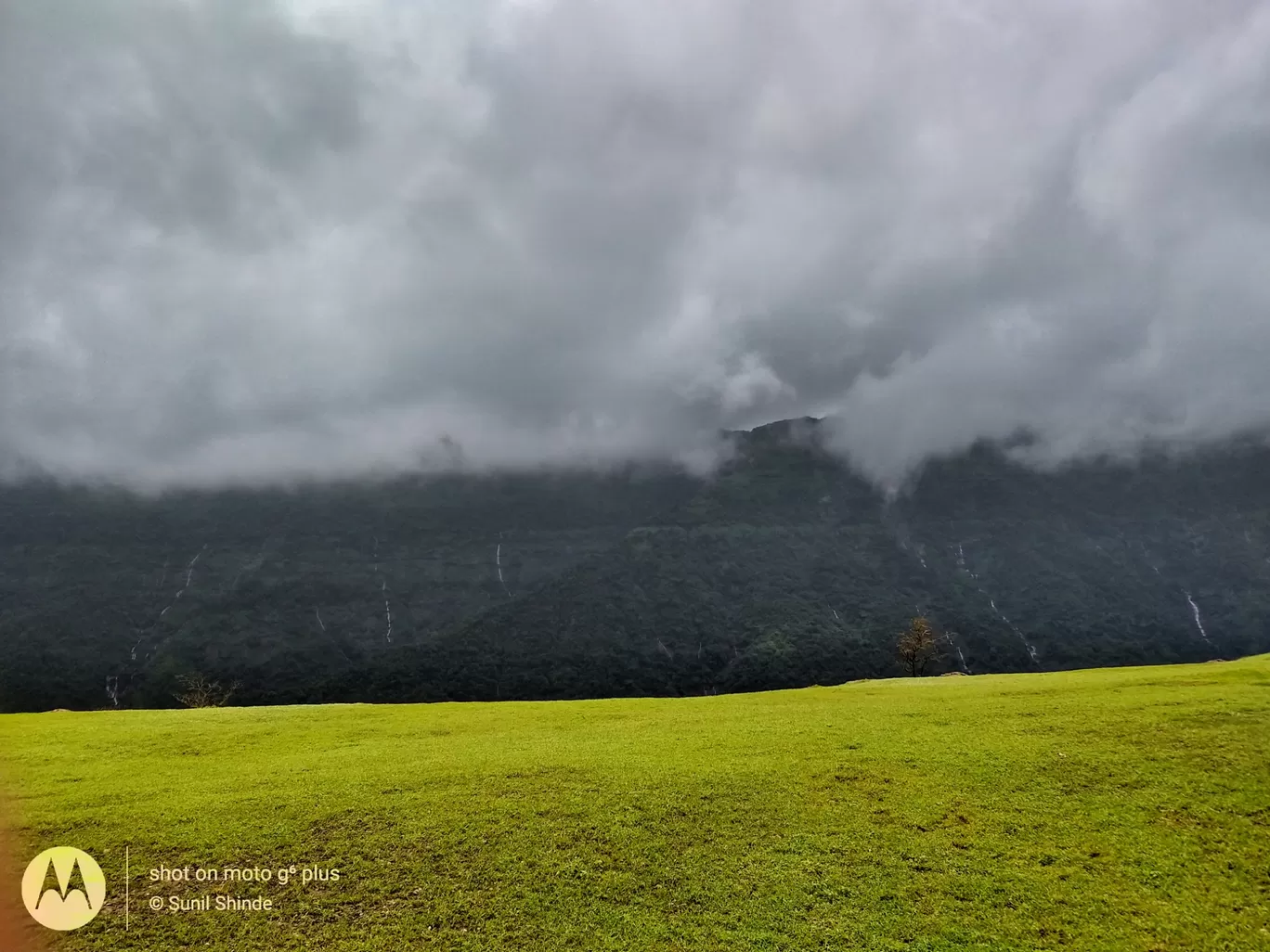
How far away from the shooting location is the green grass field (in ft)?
61.7

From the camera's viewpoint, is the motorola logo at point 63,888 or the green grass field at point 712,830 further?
the motorola logo at point 63,888

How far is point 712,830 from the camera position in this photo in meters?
23.5

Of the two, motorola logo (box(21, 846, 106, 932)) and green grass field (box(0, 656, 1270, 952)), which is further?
motorola logo (box(21, 846, 106, 932))

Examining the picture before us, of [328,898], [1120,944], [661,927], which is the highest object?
[328,898]

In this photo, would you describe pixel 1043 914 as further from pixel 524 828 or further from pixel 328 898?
pixel 328 898

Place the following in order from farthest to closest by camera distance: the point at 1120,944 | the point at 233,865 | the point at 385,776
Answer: the point at 385,776 < the point at 233,865 < the point at 1120,944

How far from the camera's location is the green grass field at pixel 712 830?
61.7 ft

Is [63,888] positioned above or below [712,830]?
above

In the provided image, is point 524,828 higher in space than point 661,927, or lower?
higher

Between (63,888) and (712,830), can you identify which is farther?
(712,830)

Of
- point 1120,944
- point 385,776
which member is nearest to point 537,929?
point 385,776

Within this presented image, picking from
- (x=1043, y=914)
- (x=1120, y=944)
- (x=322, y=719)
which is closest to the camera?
(x=1120, y=944)

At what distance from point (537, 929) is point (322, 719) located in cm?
2919

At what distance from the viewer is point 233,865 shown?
21766 mm
